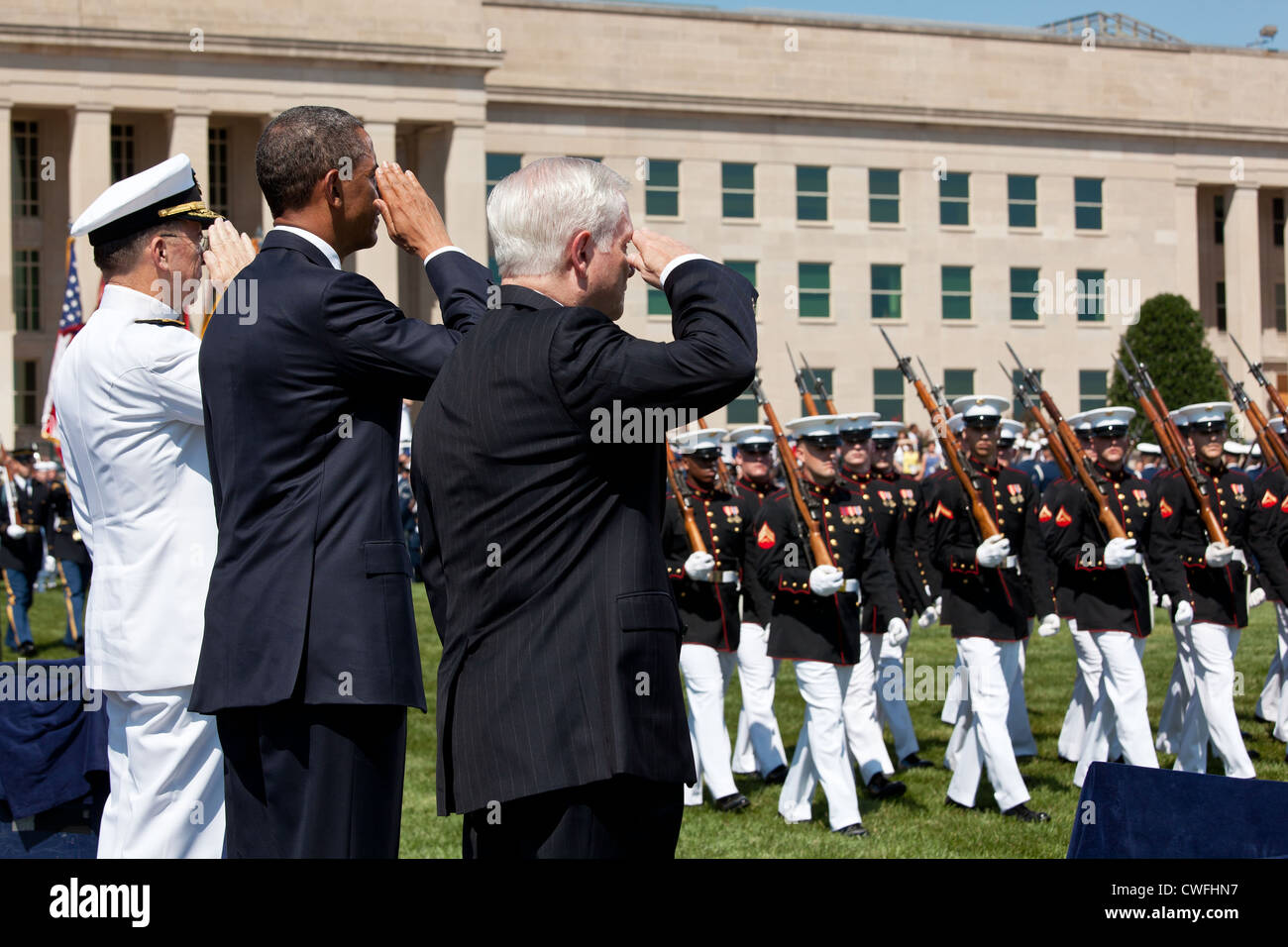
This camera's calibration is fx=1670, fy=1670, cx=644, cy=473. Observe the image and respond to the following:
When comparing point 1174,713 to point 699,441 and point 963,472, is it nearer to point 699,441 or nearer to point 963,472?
point 963,472

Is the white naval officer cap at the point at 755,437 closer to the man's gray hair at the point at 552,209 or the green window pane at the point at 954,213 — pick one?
the man's gray hair at the point at 552,209

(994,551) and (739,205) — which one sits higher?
(739,205)

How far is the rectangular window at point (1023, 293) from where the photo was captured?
5638cm

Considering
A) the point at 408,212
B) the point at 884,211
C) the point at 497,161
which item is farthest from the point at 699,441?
the point at 884,211

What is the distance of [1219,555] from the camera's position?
10.8 metres

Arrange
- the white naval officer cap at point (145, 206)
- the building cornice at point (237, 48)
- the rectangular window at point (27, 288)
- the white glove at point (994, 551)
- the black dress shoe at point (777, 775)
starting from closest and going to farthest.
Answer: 1. the white naval officer cap at point (145, 206)
2. the white glove at point (994, 551)
3. the black dress shoe at point (777, 775)
4. the building cornice at point (237, 48)
5. the rectangular window at point (27, 288)

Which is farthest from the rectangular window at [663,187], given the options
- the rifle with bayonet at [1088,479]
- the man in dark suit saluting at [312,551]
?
the man in dark suit saluting at [312,551]

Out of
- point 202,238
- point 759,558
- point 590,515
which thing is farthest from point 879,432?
point 590,515

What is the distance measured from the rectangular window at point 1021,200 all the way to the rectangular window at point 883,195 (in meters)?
4.02

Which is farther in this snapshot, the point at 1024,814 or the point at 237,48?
the point at 237,48

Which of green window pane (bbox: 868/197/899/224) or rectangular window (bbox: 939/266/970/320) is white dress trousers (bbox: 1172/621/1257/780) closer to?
green window pane (bbox: 868/197/899/224)

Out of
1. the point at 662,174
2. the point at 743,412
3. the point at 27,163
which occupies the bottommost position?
the point at 743,412

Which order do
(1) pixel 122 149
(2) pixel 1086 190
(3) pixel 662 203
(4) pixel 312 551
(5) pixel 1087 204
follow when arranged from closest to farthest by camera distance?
(4) pixel 312 551
(1) pixel 122 149
(3) pixel 662 203
(5) pixel 1087 204
(2) pixel 1086 190

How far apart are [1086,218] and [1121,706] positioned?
49.9 meters
